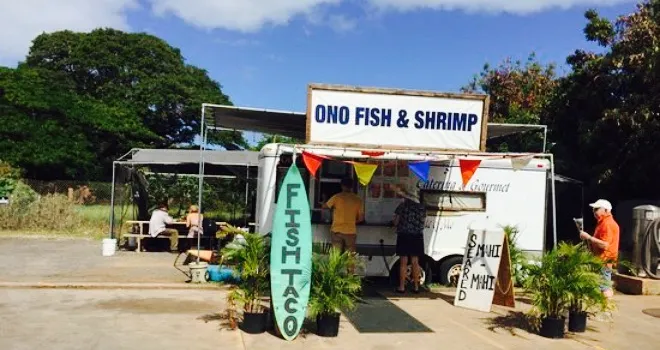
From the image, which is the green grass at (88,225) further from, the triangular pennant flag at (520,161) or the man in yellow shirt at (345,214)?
the triangular pennant flag at (520,161)

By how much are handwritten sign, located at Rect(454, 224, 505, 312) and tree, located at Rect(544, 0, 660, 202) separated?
6.13 metres

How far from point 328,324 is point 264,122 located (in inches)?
216

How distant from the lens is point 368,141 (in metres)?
8.89

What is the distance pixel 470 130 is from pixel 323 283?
3.72 m

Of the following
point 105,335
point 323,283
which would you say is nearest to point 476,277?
point 323,283

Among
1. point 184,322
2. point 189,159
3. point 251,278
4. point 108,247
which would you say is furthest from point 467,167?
point 189,159

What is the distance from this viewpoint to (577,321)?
7559 mm

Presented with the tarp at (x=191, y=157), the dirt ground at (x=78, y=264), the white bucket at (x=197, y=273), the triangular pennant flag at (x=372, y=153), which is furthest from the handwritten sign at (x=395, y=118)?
the tarp at (x=191, y=157)

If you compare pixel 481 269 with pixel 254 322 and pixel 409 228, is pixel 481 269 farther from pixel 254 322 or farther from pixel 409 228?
pixel 254 322

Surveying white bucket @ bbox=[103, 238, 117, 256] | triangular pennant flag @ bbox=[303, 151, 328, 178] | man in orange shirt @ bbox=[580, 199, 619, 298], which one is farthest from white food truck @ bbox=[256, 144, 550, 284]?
white bucket @ bbox=[103, 238, 117, 256]

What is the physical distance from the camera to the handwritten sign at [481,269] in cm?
863

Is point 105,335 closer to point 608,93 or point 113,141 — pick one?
point 608,93

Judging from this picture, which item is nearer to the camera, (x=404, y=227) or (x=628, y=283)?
(x=404, y=227)

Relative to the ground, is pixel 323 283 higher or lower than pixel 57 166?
lower
